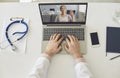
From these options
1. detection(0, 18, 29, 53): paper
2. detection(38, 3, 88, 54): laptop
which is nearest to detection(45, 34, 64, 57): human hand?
detection(38, 3, 88, 54): laptop

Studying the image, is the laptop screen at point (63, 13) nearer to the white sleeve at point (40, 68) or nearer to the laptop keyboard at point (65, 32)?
the laptop keyboard at point (65, 32)

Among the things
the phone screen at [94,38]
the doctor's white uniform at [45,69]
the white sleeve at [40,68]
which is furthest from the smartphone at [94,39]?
the white sleeve at [40,68]

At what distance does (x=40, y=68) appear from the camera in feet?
3.53

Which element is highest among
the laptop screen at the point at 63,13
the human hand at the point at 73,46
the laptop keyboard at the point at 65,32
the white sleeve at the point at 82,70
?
the laptop screen at the point at 63,13

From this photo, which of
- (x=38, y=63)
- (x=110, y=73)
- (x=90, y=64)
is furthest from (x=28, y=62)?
(x=110, y=73)

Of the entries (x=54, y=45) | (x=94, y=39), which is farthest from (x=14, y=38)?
(x=94, y=39)

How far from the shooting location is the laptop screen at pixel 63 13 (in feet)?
3.68

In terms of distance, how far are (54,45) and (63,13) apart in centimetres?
18

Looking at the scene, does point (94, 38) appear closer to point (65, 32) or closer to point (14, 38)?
point (65, 32)

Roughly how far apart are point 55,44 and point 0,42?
310mm

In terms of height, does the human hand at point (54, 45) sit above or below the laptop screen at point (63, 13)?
below

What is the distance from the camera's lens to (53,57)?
1.16m

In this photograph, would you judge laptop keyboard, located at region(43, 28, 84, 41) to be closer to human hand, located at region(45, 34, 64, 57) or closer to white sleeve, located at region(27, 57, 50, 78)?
human hand, located at region(45, 34, 64, 57)

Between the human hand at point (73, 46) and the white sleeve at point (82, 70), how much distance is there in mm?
57
